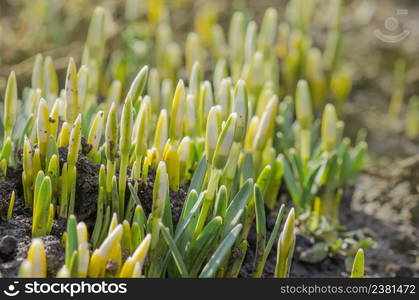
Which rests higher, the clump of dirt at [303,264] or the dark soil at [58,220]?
the dark soil at [58,220]

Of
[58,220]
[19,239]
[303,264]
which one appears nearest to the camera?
[19,239]

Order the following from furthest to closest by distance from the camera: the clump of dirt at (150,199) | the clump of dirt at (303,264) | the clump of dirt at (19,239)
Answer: the clump of dirt at (303,264) < the clump of dirt at (150,199) < the clump of dirt at (19,239)

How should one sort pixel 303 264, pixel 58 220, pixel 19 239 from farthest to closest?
pixel 303 264, pixel 58 220, pixel 19 239

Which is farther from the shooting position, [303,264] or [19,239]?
[303,264]

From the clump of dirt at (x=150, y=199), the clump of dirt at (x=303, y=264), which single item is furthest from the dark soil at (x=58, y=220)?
the clump of dirt at (x=303, y=264)

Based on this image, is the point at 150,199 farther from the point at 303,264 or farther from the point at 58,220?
the point at 303,264

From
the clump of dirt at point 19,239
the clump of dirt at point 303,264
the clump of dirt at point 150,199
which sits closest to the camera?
the clump of dirt at point 19,239

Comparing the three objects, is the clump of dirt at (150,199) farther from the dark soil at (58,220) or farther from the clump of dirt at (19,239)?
the clump of dirt at (19,239)

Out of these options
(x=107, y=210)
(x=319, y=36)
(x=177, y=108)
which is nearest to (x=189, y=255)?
(x=107, y=210)

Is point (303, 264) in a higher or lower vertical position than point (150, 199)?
lower

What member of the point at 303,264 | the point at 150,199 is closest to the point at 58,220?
the point at 150,199

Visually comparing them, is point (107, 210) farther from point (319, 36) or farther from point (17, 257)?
point (319, 36)
